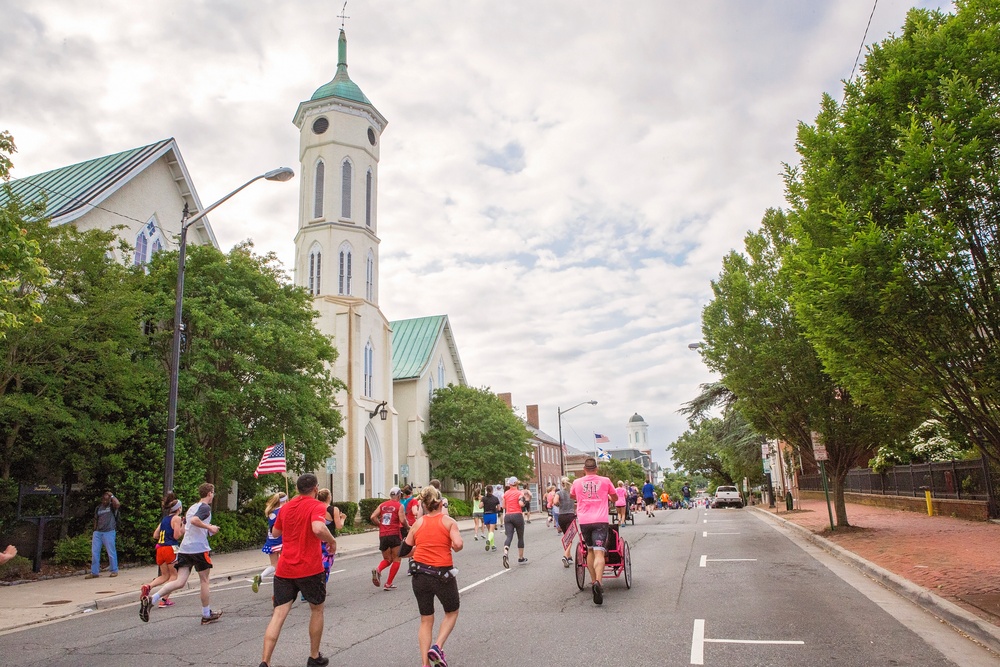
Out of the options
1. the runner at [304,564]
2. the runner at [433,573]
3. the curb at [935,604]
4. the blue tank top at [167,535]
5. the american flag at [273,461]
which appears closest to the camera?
the runner at [433,573]

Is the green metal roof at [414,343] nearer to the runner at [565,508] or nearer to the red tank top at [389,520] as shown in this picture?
the runner at [565,508]

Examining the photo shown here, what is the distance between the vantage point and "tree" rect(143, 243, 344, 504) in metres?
19.9

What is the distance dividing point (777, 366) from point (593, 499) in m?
11.4

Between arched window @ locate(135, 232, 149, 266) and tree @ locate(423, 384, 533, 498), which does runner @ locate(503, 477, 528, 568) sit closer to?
arched window @ locate(135, 232, 149, 266)

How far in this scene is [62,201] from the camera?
71.2ft

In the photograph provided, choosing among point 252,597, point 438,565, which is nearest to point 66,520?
point 252,597

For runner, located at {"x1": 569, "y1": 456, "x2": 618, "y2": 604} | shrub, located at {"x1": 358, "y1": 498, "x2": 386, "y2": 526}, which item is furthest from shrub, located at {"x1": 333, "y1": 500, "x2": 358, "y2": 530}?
runner, located at {"x1": 569, "y1": 456, "x2": 618, "y2": 604}

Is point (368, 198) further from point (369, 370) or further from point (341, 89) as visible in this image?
point (369, 370)

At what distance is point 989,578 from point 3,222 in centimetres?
1423

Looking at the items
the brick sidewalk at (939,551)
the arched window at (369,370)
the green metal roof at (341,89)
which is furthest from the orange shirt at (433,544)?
Result: the green metal roof at (341,89)

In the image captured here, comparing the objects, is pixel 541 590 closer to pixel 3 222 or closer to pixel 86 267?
pixel 3 222

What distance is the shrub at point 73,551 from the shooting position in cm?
1648

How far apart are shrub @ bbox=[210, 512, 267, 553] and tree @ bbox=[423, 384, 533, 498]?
838 inches

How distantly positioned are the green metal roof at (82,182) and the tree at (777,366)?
1887 centimetres
